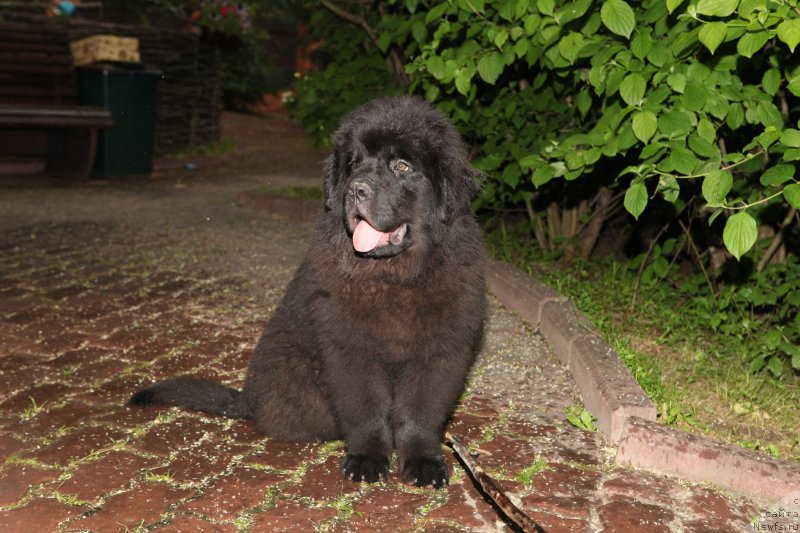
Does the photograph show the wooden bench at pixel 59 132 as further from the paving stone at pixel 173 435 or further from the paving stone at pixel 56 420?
the paving stone at pixel 173 435

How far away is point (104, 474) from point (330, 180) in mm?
1511

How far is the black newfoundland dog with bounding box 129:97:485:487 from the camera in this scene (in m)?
3.44

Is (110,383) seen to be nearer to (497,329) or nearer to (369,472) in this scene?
(369,472)

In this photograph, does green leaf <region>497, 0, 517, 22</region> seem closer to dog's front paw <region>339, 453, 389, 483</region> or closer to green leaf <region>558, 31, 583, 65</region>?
green leaf <region>558, 31, 583, 65</region>

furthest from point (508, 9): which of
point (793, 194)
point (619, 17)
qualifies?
point (793, 194)

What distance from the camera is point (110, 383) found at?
4.59 metres

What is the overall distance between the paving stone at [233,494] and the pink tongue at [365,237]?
39.5 inches

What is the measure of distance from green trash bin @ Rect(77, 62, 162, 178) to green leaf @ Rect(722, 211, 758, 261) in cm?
1058

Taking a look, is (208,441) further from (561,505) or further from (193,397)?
(561,505)

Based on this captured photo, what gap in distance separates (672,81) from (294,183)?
898cm

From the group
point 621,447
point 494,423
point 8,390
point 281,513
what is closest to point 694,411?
point 621,447

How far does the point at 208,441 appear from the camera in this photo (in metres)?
3.90

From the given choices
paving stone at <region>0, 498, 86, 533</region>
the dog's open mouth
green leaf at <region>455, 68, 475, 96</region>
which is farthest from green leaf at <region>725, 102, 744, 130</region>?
paving stone at <region>0, 498, 86, 533</region>

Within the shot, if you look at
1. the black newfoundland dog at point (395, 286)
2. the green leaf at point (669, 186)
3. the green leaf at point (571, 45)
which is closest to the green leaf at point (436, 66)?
the green leaf at point (571, 45)
